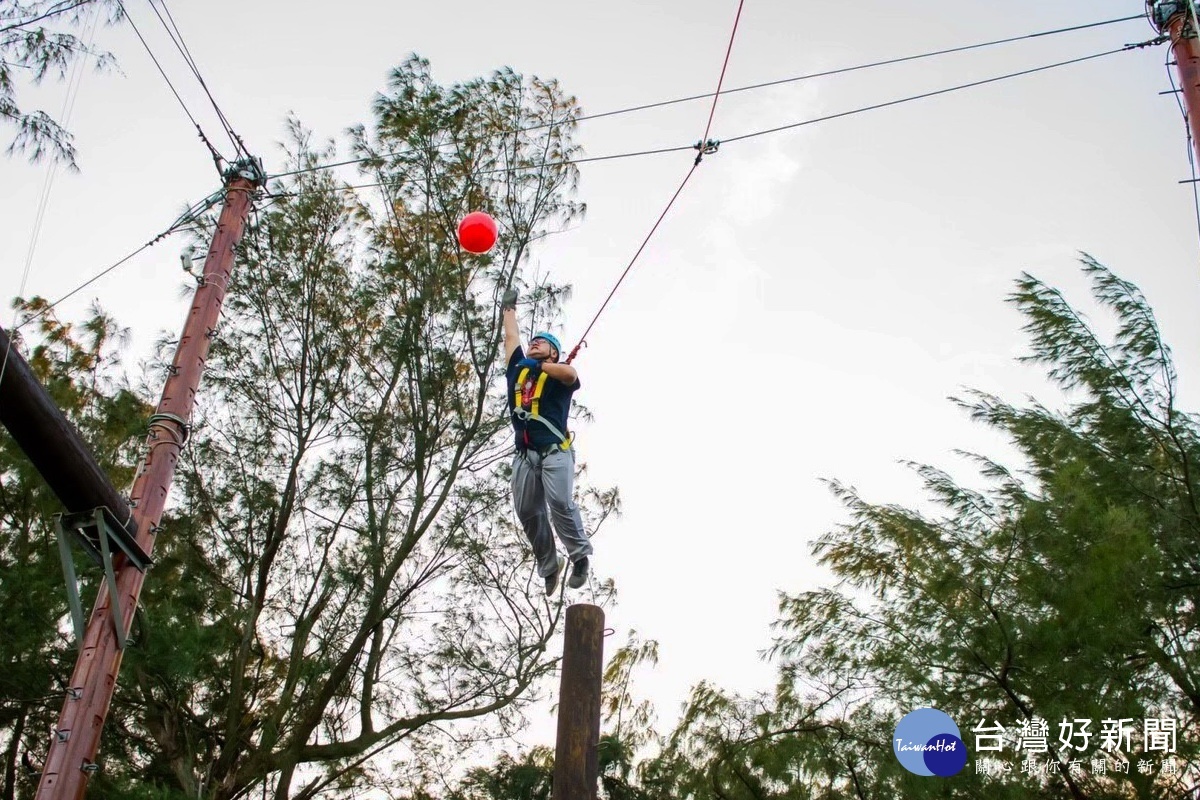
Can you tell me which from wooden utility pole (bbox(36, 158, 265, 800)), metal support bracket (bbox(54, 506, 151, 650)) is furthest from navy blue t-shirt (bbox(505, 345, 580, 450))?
metal support bracket (bbox(54, 506, 151, 650))

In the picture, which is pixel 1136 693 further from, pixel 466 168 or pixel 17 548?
pixel 17 548

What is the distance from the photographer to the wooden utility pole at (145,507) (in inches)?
187

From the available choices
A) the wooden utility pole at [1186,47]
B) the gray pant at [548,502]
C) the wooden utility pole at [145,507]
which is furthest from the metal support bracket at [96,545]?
the wooden utility pole at [1186,47]

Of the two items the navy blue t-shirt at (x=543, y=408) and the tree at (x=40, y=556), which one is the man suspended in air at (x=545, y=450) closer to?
the navy blue t-shirt at (x=543, y=408)

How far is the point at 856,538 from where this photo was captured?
274 inches

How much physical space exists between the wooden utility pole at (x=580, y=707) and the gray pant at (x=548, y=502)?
4.12ft

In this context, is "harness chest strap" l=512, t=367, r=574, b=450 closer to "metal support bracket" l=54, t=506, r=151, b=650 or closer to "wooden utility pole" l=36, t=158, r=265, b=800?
"wooden utility pole" l=36, t=158, r=265, b=800

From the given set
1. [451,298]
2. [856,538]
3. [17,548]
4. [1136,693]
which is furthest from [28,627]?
[1136,693]

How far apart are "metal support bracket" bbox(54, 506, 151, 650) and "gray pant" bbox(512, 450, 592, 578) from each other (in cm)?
193

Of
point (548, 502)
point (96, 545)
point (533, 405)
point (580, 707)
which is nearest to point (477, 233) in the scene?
point (533, 405)

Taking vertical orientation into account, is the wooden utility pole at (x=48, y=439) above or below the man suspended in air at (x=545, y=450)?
below

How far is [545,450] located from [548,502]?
270mm

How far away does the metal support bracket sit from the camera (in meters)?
4.89

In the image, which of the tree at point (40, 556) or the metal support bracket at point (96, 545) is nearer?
the metal support bracket at point (96, 545)
